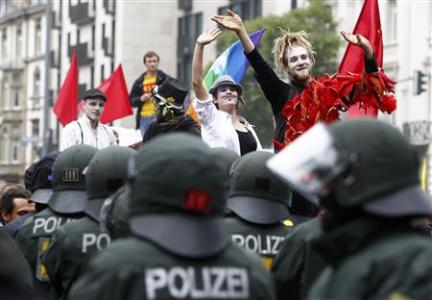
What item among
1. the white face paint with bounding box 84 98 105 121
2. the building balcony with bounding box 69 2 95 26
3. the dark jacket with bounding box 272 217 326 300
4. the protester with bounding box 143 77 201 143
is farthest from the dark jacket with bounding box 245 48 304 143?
the building balcony with bounding box 69 2 95 26

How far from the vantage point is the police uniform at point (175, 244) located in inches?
160

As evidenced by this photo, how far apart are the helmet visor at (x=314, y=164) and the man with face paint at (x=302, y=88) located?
4673 millimetres

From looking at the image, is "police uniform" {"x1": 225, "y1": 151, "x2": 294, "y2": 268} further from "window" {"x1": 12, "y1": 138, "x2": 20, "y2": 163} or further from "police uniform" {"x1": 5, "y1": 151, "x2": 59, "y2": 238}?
"window" {"x1": 12, "y1": 138, "x2": 20, "y2": 163}

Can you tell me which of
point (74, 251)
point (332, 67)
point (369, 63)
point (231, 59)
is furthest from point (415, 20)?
point (74, 251)

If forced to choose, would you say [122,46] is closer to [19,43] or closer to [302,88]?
[19,43]

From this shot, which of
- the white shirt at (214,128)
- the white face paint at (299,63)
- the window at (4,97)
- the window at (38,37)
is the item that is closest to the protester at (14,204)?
the white shirt at (214,128)

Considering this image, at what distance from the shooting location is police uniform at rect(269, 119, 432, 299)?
12.7 feet

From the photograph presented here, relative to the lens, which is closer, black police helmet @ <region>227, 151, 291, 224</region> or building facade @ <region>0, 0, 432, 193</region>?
black police helmet @ <region>227, 151, 291, 224</region>

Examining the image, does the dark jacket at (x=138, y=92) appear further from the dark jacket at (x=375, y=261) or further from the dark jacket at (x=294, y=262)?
the dark jacket at (x=375, y=261)

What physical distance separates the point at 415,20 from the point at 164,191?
39.5 metres

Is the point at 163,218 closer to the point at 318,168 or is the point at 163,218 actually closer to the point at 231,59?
the point at 318,168

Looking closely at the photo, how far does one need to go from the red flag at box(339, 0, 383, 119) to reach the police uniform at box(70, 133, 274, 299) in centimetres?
669

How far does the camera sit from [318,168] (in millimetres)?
3957

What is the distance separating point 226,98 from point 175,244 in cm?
634
